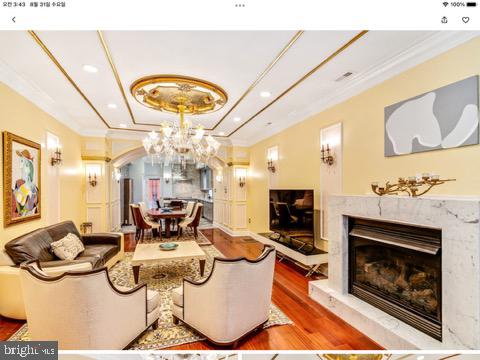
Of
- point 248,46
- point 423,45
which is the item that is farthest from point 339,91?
point 248,46

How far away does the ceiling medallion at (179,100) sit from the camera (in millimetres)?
2945

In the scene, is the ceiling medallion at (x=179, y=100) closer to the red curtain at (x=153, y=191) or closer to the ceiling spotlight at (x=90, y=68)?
the ceiling spotlight at (x=90, y=68)

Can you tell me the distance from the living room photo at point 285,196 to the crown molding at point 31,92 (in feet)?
0.06

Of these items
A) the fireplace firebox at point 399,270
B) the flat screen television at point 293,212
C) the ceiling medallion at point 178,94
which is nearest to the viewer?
the fireplace firebox at point 399,270

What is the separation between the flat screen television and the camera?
12.1ft

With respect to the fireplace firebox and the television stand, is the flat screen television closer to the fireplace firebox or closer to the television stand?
the television stand

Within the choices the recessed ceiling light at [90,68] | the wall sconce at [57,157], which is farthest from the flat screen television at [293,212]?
the wall sconce at [57,157]

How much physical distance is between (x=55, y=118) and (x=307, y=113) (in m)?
4.43

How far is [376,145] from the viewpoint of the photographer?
270 cm

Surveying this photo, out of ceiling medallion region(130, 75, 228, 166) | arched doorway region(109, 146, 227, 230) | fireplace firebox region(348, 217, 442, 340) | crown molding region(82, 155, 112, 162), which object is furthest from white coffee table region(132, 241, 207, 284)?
arched doorway region(109, 146, 227, 230)
